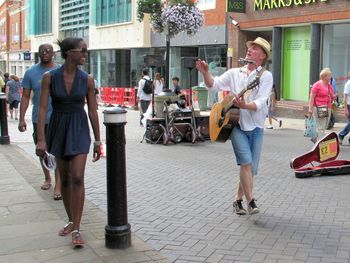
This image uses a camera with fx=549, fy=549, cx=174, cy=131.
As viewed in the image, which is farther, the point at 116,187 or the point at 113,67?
the point at 113,67

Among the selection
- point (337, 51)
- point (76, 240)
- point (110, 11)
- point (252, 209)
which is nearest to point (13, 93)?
point (337, 51)

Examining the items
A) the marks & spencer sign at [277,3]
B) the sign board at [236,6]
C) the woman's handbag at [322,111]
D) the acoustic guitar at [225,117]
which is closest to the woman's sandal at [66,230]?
the acoustic guitar at [225,117]

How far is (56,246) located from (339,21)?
15.0 metres

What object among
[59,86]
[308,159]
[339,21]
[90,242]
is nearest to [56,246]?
[90,242]

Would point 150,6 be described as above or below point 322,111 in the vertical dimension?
above

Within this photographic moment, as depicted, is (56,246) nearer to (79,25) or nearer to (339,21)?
(339,21)

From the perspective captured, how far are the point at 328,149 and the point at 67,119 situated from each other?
4743 millimetres

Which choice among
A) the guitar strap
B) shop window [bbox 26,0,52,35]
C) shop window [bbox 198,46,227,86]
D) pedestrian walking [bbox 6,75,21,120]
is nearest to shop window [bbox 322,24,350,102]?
→ shop window [bbox 198,46,227,86]

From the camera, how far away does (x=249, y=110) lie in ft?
18.3

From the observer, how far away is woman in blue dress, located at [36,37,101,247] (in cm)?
481

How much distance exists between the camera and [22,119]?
6715mm

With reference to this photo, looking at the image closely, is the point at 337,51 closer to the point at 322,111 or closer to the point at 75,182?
the point at 322,111

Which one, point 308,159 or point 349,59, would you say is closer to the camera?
point 308,159

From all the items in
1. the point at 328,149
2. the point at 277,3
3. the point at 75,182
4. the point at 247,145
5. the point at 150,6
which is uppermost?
the point at 277,3
